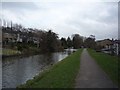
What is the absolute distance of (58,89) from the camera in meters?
10.0

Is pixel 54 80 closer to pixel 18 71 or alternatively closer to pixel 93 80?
pixel 93 80

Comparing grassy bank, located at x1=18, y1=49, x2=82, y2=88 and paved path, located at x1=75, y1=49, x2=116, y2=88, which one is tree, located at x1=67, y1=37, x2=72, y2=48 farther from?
paved path, located at x1=75, y1=49, x2=116, y2=88

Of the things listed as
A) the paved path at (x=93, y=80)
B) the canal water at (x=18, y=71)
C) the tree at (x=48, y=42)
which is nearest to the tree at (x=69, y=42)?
the tree at (x=48, y=42)

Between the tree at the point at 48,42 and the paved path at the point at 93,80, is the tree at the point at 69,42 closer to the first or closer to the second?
the tree at the point at 48,42

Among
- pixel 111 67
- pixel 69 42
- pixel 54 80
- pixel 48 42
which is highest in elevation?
pixel 69 42

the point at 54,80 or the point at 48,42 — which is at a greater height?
the point at 48,42

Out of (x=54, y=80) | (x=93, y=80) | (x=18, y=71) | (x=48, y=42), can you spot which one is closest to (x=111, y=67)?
(x=93, y=80)

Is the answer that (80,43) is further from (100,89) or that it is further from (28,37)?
(100,89)

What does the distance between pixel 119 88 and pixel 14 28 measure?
376 feet

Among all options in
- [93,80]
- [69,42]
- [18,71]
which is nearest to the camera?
[93,80]

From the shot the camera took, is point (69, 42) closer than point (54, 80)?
No

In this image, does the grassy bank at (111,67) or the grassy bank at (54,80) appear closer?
the grassy bank at (54,80)

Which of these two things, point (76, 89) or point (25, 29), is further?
point (25, 29)

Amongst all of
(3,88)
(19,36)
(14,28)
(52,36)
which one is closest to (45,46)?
(52,36)
